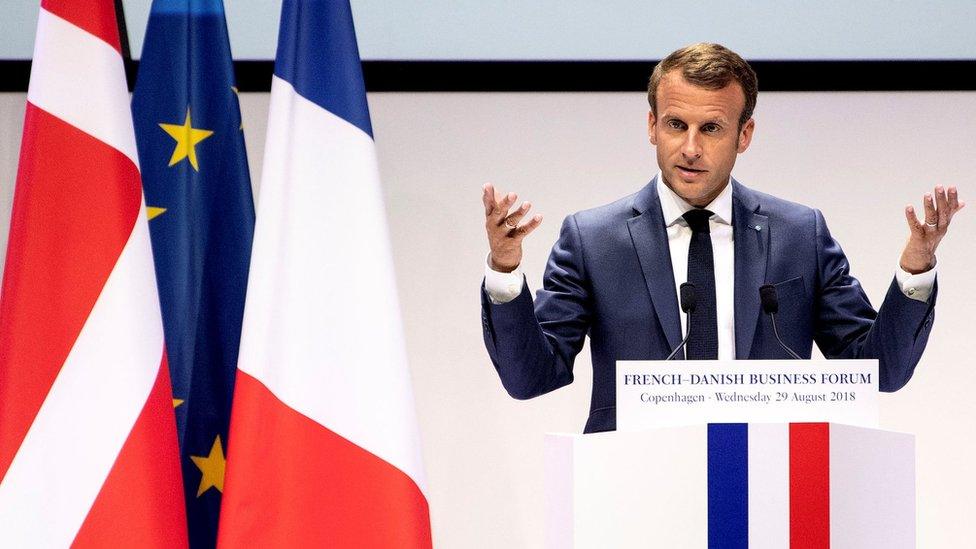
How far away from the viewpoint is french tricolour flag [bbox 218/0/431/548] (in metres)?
1.89

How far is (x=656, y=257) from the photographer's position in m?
2.28

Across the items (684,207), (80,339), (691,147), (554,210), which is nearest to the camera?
(80,339)

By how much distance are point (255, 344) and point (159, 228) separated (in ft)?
1.53

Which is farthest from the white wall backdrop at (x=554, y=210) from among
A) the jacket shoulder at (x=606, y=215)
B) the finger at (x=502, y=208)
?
the finger at (x=502, y=208)

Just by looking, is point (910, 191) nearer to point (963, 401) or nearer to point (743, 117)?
point (963, 401)

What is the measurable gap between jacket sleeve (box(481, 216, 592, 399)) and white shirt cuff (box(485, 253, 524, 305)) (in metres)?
0.01

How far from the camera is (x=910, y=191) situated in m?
3.49

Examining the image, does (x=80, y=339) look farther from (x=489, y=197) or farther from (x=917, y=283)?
(x=917, y=283)

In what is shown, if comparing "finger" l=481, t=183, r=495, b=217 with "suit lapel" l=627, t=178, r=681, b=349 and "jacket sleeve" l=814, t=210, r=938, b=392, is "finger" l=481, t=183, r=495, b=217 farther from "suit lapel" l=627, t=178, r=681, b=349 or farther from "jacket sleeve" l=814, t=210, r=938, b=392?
"jacket sleeve" l=814, t=210, r=938, b=392

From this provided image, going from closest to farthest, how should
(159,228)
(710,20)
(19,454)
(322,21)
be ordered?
(19,454), (322,21), (159,228), (710,20)

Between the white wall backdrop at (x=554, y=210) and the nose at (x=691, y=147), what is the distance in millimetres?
1241

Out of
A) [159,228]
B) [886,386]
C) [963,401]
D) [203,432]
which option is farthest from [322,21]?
[963,401]

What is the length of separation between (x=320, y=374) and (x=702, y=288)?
78cm

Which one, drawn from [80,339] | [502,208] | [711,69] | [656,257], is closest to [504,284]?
[502,208]
